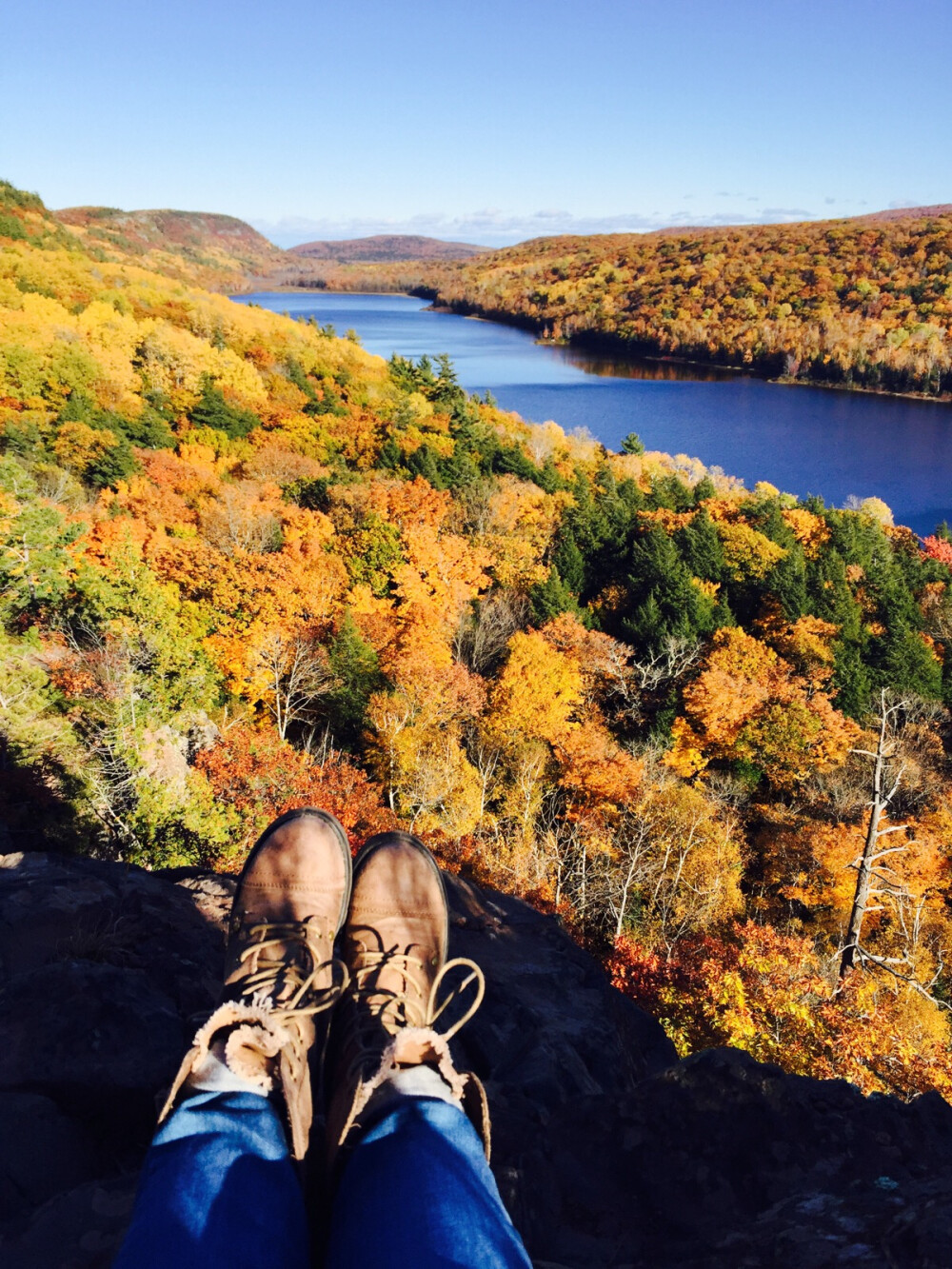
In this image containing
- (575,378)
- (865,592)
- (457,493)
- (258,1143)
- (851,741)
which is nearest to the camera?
(258,1143)

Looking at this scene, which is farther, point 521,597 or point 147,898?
point 521,597

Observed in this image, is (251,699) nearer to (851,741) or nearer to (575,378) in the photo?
(851,741)

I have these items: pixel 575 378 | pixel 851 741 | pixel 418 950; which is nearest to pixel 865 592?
pixel 851 741

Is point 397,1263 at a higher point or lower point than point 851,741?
higher

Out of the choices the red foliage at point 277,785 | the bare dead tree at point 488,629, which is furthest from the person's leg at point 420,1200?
the bare dead tree at point 488,629

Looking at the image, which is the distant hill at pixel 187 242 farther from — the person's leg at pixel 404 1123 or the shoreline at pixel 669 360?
the person's leg at pixel 404 1123

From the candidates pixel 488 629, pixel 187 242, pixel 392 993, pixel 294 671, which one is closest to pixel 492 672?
pixel 488 629

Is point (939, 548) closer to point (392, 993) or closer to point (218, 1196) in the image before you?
point (392, 993)
